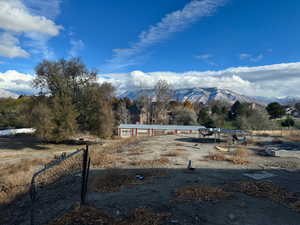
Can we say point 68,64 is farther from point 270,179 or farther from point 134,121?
point 134,121

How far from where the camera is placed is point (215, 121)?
45469 millimetres

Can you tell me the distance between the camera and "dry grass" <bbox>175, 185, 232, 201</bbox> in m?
5.68

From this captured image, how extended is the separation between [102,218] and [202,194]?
3.17 m

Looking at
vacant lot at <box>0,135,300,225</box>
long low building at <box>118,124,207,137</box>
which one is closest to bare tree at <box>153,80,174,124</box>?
long low building at <box>118,124,207,137</box>

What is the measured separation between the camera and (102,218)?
14.4 feet

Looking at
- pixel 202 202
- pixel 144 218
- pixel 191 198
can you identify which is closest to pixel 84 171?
pixel 144 218

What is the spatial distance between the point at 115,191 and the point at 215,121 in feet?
140

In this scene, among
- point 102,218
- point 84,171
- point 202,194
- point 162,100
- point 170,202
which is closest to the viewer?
point 102,218

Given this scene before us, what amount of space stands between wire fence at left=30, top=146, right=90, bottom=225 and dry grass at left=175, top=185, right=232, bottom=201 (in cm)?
297

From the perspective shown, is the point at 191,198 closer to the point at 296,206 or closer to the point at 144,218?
the point at 144,218

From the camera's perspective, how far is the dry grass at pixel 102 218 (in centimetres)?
422

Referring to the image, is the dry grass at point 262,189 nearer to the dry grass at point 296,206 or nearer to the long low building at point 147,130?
the dry grass at point 296,206

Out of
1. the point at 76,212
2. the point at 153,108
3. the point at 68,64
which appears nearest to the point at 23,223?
the point at 76,212

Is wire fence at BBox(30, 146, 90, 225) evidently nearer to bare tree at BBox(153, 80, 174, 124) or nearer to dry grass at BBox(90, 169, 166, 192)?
dry grass at BBox(90, 169, 166, 192)
